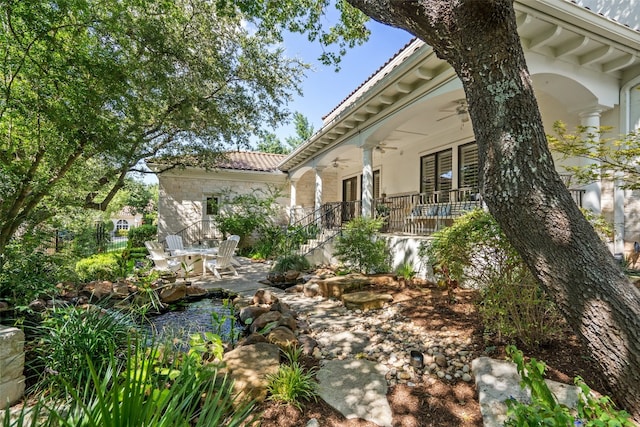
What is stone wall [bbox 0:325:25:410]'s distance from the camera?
2.38 m

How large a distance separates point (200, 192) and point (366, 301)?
10.7 metres

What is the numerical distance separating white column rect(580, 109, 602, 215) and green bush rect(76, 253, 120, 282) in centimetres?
958

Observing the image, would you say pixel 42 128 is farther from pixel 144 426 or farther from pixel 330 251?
pixel 330 251

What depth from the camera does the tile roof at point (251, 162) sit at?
44.0 ft

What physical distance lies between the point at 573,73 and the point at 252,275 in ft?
25.3

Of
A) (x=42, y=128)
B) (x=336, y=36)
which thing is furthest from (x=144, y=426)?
(x=336, y=36)

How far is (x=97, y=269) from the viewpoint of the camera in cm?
682

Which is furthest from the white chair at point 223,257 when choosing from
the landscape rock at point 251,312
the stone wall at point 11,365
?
the stone wall at point 11,365

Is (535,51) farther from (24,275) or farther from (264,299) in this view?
(24,275)

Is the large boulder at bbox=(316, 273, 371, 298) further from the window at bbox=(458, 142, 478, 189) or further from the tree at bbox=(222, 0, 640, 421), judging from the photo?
the window at bbox=(458, 142, 478, 189)

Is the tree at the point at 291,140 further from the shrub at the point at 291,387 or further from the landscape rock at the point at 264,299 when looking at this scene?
the shrub at the point at 291,387

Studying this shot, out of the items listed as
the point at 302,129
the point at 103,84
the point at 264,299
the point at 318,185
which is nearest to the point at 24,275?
the point at 103,84

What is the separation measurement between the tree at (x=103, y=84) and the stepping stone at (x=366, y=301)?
15.0 feet

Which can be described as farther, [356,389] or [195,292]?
[195,292]
